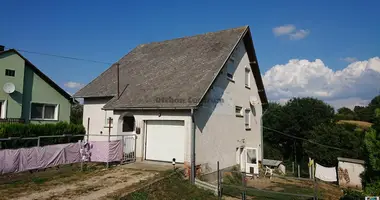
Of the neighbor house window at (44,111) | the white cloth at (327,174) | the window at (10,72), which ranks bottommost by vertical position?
the white cloth at (327,174)

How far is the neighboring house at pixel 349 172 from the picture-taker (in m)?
21.7

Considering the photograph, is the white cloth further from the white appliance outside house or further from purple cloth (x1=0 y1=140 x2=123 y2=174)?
purple cloth (x1=0 y1=140 x2=123 y2=174)

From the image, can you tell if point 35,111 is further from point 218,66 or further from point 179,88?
point 218,66

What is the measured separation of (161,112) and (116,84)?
5.13 m

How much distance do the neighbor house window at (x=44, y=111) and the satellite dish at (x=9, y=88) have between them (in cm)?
212

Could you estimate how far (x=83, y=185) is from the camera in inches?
401

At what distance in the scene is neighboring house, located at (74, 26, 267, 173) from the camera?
43.4ft

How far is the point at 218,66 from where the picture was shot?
14.5m

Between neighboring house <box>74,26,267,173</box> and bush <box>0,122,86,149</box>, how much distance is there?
118 centimetres

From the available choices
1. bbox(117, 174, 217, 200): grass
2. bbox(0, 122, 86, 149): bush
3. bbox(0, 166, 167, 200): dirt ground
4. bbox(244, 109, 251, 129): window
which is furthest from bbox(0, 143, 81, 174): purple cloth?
bbox(244, 109, 251, 129): window

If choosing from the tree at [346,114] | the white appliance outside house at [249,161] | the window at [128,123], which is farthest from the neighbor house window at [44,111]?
the tree at [346,114]

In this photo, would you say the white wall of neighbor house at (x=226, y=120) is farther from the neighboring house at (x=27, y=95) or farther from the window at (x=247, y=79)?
the neighboring house at (x=27, y=95)

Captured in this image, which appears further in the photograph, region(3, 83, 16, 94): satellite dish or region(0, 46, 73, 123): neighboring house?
region(0, 46, 73, 123): neighboring house

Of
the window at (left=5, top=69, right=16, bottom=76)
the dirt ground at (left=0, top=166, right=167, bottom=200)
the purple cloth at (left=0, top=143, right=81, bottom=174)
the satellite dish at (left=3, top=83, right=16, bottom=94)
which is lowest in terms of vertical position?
the dirt ground at (left=0, top=166, right=167, bottom=200)
